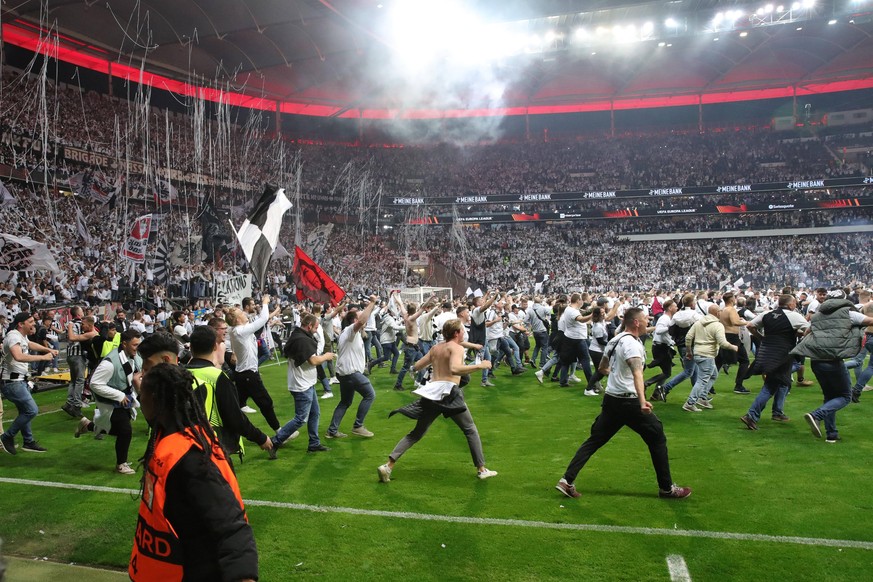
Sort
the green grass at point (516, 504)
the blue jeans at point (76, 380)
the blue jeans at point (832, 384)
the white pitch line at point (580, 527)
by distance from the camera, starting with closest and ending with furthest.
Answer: the green grass at point (516, 504) → the white pitch line at point (580, 527) → the blue jeans at point (832, 384) → the blue jeans at point (76, 380)

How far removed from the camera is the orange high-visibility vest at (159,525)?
235 centimetres

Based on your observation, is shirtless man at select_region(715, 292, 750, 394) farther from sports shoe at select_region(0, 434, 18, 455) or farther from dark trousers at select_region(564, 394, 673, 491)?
sports shoe at select_region(0, 434, 18, 455)

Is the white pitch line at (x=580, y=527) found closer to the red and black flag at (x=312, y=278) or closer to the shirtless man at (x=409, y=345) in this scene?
the red and black flag at (x=312, y=278)

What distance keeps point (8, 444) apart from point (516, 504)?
21.0ft

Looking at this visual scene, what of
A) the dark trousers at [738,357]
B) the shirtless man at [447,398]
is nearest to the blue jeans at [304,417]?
the shirtless man at [447,398]

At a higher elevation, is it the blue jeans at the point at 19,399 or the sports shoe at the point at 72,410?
the blue jeans at the point at 19,399

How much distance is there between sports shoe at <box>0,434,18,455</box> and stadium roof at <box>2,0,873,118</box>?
25.5 meters

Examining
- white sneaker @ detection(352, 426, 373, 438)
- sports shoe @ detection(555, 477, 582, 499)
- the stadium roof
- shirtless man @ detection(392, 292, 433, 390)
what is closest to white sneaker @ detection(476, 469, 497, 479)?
sports shoe @ detection(555, 477, 582, 499)

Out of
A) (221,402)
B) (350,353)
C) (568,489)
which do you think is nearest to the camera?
(221,402)

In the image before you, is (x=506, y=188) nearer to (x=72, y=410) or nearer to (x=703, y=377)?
(x=703, y=377)

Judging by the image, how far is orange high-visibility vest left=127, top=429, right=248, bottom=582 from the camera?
2348mm

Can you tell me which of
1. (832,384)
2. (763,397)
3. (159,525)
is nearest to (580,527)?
(159,525)

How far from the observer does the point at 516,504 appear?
19.3 feet

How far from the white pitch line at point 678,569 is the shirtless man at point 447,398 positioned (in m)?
2.37
